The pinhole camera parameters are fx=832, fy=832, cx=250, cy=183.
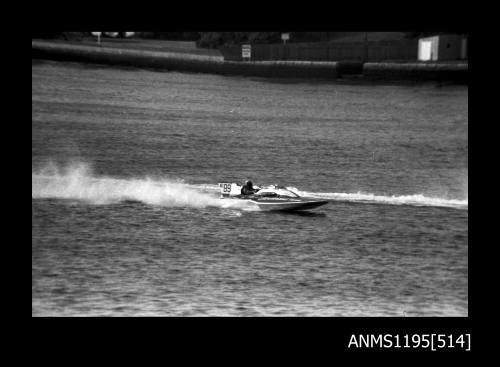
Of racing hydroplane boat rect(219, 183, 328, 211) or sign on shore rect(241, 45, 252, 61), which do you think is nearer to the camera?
racing hydroplane boat rect(219, 183, 328, 211)

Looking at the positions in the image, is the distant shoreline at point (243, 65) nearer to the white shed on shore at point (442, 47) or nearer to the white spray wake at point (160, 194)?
the white shed on shore at point (442, 47)

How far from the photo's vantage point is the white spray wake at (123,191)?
4531cm

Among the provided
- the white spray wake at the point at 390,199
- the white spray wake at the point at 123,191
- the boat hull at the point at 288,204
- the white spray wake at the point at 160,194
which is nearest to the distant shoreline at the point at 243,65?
the white spray wake at the point at 390,199

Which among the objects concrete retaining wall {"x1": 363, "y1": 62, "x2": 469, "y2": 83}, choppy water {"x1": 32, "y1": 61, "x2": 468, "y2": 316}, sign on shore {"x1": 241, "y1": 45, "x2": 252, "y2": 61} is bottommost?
choppy water {"x1": 32, "y1": 61, "x2": 468, "y2": 316}

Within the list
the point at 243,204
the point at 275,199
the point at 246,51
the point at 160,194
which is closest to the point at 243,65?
the point at 246,51

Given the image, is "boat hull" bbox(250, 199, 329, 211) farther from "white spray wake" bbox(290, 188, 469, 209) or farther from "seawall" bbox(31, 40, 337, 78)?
"seawall" bbox(31, 40, 337, 78)

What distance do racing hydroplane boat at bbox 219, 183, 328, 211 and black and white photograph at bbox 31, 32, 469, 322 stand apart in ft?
0.31

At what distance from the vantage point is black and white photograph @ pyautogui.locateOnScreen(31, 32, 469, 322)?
3300cm

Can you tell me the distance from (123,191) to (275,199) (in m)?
9.51

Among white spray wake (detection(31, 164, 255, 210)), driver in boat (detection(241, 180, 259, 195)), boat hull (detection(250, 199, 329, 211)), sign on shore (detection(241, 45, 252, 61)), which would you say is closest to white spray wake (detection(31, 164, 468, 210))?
white spray wake (detection(31, 164, 255, 210))

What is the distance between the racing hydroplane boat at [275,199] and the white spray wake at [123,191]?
827 mm
